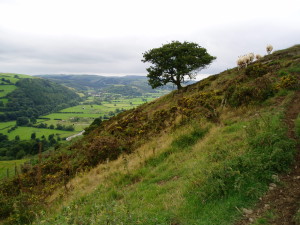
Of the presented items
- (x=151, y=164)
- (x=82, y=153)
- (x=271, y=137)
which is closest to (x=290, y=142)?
(x=271, y=137)

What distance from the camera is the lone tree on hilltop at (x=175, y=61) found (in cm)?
2644

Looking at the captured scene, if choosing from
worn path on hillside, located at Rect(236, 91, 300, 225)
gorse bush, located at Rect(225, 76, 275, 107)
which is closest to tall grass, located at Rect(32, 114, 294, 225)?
worn path on hillside, located at Rect(236, 91, 300, 225)

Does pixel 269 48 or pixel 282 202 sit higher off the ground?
pixel 269 48

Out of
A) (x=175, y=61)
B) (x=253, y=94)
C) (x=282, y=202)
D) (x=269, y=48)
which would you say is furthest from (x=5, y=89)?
(x=282, y=202)

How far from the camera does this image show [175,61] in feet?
86.2

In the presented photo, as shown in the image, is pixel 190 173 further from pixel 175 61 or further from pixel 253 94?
pixel 175 61

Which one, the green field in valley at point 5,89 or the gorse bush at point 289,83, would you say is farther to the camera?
the green field in valley at point 5,89

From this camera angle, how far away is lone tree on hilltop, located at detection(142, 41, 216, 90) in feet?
86.7

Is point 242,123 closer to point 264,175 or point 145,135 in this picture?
point 264,175

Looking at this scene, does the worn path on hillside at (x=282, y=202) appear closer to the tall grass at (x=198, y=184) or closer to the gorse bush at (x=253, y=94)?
the tall grass at (x=198, y=184)

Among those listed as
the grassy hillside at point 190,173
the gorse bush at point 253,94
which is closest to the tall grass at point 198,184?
the grassy hillside at point 190,173

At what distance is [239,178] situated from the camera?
4496 mm

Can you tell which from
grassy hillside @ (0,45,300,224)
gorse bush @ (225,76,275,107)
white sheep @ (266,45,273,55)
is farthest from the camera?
white sheep @ (266,45,273,55)

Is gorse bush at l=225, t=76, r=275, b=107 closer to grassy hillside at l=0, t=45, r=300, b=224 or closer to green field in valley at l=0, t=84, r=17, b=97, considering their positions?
grassy hillside at l=0, t=45, r=300, b=224
